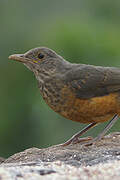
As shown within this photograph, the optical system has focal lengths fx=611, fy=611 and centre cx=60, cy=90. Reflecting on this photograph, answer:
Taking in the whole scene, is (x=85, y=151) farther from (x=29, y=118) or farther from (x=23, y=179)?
(x=29, y=118)

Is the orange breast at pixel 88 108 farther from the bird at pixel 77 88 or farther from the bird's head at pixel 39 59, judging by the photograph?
the bird's head at pixel 39 59

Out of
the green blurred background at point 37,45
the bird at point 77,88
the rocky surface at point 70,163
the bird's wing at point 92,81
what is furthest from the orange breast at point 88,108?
the green blurred background at point 37,45

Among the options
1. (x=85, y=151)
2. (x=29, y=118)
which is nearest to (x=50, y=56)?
(x=85, y=151)

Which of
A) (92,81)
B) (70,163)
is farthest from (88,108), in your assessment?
(70,163)

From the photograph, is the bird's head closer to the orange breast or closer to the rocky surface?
the orange breast

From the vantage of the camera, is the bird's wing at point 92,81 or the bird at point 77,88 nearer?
the bird at point 77,88

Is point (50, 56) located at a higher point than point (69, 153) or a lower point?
higher

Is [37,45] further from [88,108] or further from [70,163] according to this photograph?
[70,163]
